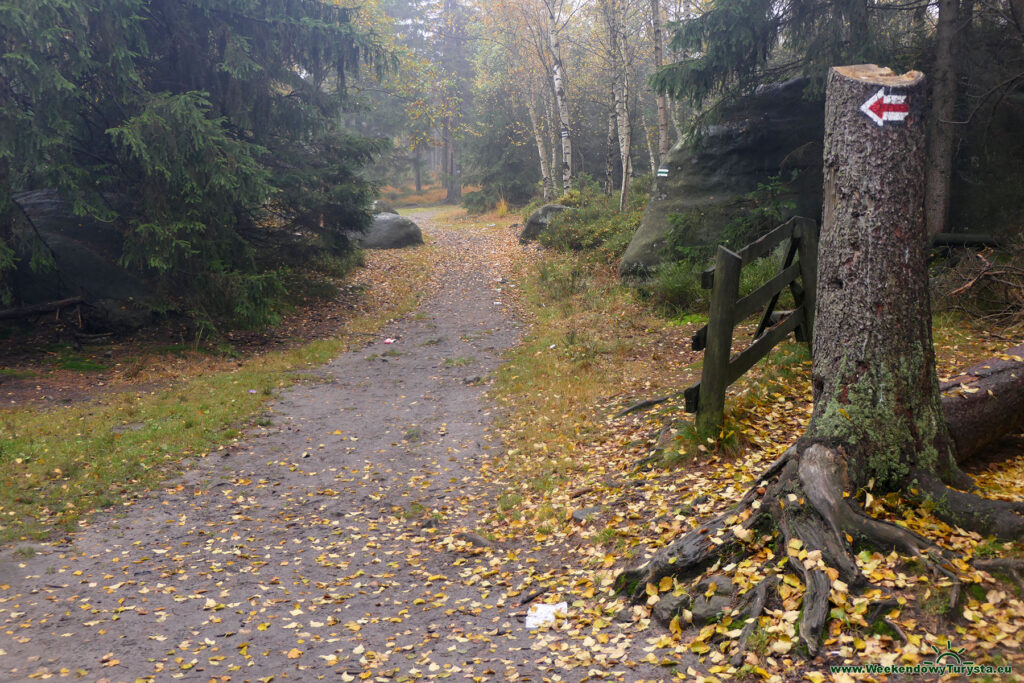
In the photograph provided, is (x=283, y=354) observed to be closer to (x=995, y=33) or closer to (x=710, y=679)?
(x=710, y=679)

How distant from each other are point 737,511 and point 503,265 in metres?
19.1

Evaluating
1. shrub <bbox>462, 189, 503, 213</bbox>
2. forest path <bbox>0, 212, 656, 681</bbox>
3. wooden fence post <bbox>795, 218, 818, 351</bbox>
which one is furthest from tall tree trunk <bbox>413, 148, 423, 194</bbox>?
wooden fence post <bbox>795, 218, 818, 351</bbox>

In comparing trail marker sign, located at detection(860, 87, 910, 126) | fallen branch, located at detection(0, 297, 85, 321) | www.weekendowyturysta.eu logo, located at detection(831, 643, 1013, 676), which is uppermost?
trail marker sign, located at detection(860, 87, 910, 126)

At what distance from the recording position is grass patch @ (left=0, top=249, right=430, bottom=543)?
298 inches

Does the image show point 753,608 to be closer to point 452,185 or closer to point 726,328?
point 726,328

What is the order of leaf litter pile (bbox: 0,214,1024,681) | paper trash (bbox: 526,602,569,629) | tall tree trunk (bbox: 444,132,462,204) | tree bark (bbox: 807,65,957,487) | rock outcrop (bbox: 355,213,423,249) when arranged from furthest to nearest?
1. tall tree trunk (bbox: 444,132,462,204)
2. rock outcrop (bbox: 355,213,423,249)
3. paper trash (bbox: 526,602,569,629)
4. tree bark (bbox: 807,65,957,487)
5. leaf litter pile (bbox: 0,214,1024,681)

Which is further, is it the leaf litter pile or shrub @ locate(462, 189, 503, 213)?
shrub @ locate(462, 189, 503, 213)

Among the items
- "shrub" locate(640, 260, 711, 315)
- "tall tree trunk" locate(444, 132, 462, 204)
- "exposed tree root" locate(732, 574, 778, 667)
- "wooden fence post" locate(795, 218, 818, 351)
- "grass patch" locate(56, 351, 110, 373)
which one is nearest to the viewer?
"exposed tree root" locate(732, 574, 778, 667)

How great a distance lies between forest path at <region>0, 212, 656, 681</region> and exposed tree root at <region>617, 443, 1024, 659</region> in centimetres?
77

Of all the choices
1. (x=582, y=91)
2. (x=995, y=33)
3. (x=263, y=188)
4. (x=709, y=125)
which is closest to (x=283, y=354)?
(x=263, y=188)

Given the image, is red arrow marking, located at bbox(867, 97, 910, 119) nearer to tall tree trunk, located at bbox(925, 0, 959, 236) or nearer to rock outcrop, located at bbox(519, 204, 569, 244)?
tall tree trunk, located at bbox(925, 0, 959, 236)

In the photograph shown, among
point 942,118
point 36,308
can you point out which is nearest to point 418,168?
point 36,308

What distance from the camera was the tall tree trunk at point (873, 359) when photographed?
184 inches

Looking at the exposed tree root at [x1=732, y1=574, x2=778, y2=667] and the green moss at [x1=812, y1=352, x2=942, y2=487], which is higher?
the green moss at [x1=812, y1=352, x2=942, y2=487]
